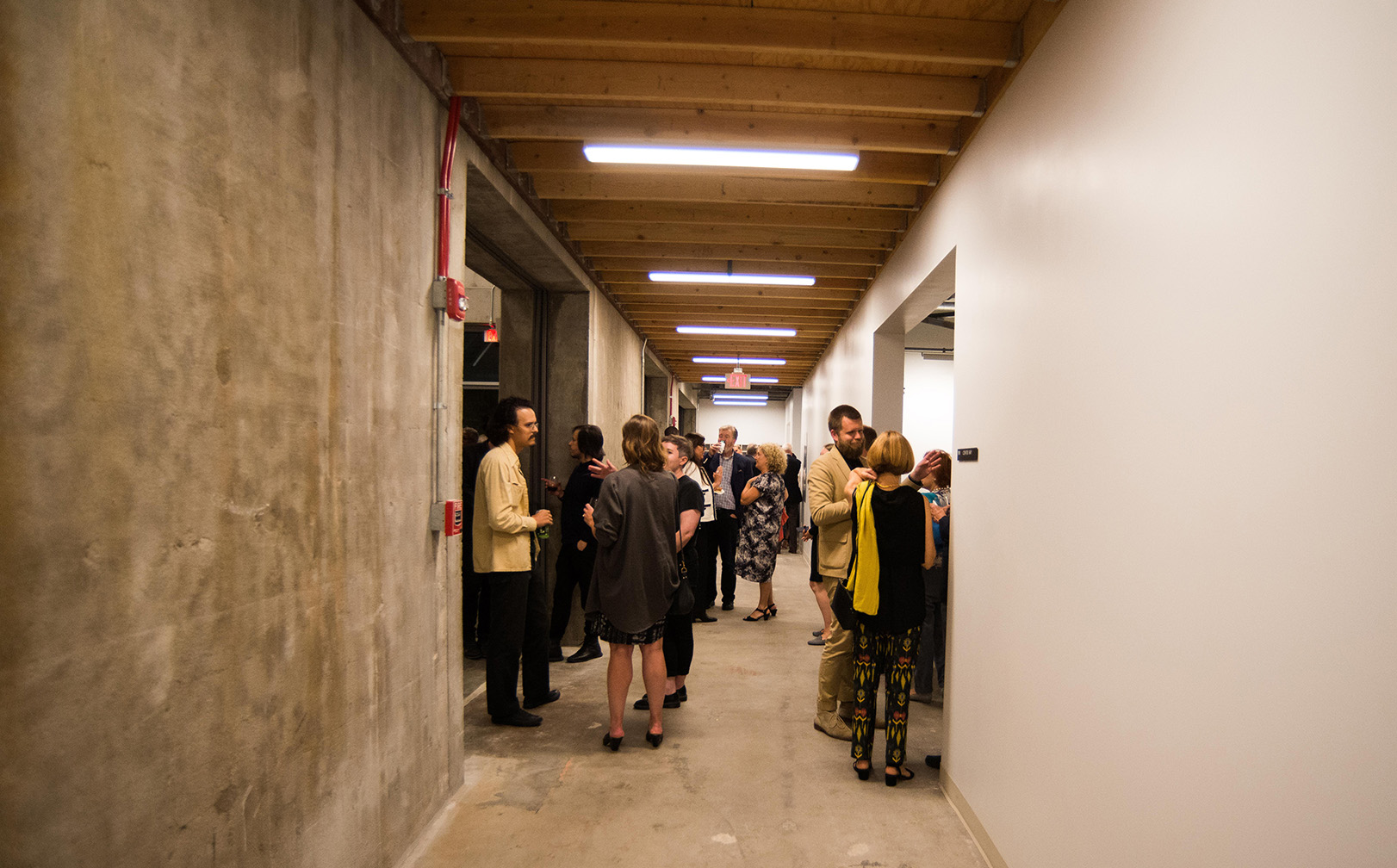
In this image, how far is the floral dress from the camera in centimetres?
648

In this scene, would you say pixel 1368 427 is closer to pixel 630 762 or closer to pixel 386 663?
pixel 386 663

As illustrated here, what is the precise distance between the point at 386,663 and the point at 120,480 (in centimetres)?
130

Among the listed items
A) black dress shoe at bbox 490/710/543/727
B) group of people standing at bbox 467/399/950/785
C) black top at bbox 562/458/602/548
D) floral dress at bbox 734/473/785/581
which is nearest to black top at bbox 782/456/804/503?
floral dress at bbox 734/473/785/581

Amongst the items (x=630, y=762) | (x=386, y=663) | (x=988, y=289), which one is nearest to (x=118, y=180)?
(x=386, y=663)

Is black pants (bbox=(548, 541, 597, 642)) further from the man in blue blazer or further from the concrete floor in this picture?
the man in blue blazer

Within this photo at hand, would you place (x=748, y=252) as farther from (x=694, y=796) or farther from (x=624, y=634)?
(x=694, y=796)

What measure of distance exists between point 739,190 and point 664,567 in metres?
2.25

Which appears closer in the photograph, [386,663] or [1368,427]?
[1368,427]

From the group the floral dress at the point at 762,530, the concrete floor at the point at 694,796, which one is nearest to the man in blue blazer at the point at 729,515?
the floral dress at the point at 762,530

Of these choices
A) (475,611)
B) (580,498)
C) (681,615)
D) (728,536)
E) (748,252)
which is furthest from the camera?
(728,536)

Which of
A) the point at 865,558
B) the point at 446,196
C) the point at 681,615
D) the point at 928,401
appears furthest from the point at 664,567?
the point at 928,401

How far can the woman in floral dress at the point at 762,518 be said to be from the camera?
252 inches

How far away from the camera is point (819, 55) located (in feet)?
9.27

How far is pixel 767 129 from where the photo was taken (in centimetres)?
354
